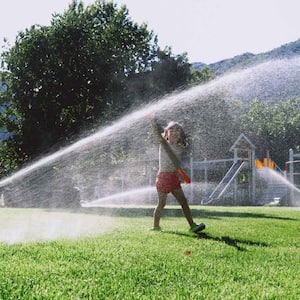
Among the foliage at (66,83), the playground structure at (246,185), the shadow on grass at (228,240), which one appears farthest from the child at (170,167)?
the playground structure at (246,185)

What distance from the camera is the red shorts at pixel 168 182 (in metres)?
7.14

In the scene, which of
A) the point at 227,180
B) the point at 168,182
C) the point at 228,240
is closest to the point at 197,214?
the point at 168,182

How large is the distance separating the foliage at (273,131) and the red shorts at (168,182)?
47348 mm

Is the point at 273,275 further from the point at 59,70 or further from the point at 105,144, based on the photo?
the point at 105,144

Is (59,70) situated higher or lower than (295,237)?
higher

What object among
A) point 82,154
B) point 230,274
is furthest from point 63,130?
point 230,274

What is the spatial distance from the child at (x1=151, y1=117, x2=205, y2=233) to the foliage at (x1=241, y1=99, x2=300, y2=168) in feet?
155

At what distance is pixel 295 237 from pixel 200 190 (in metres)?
26.2

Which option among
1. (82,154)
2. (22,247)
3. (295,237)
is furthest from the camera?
(82,154)

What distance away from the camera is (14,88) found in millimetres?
22641

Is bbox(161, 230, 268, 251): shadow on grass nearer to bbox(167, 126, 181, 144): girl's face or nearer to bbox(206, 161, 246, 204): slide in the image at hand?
bbox(167, 126, 181, 144): girl's face

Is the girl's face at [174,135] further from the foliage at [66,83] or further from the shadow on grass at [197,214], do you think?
the foliage at [66,83]

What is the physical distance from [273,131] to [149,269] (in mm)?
52798

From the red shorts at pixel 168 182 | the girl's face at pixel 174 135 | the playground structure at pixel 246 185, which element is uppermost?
the girl's face at pixel 174 135
